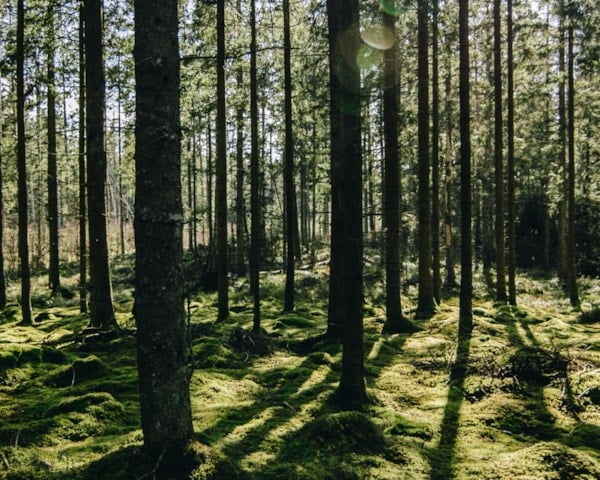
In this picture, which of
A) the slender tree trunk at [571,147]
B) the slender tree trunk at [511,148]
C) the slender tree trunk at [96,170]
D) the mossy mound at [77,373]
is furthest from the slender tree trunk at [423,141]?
the mossy mound at [77,373]

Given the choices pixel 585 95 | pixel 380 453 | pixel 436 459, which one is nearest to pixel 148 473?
pixel 380 453

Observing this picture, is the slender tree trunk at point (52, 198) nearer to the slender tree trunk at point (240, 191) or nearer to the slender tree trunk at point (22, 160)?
the slender tree trunk at point (22, 160)

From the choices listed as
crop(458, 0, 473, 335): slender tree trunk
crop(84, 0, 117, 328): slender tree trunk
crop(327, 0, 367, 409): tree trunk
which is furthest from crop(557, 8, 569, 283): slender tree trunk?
crop(84, 0, 117, 328): slender tree trunk

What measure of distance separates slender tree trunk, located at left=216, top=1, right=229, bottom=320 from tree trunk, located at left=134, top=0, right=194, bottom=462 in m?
8.92

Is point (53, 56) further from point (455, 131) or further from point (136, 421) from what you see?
point (455, 131)

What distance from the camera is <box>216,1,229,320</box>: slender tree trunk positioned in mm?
12609

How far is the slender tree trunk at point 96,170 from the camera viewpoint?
10422 millimetres

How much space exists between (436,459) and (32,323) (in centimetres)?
1193

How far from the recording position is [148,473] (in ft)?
12.2

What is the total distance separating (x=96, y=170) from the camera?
10656mm

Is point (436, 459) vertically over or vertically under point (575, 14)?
under

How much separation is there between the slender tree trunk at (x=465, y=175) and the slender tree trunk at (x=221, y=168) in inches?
241

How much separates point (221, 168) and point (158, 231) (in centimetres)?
1003

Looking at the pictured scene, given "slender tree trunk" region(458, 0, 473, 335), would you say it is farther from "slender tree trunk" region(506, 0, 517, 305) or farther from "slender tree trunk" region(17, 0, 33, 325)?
"slender tree trunk" region(17, 0, 33, 325)
